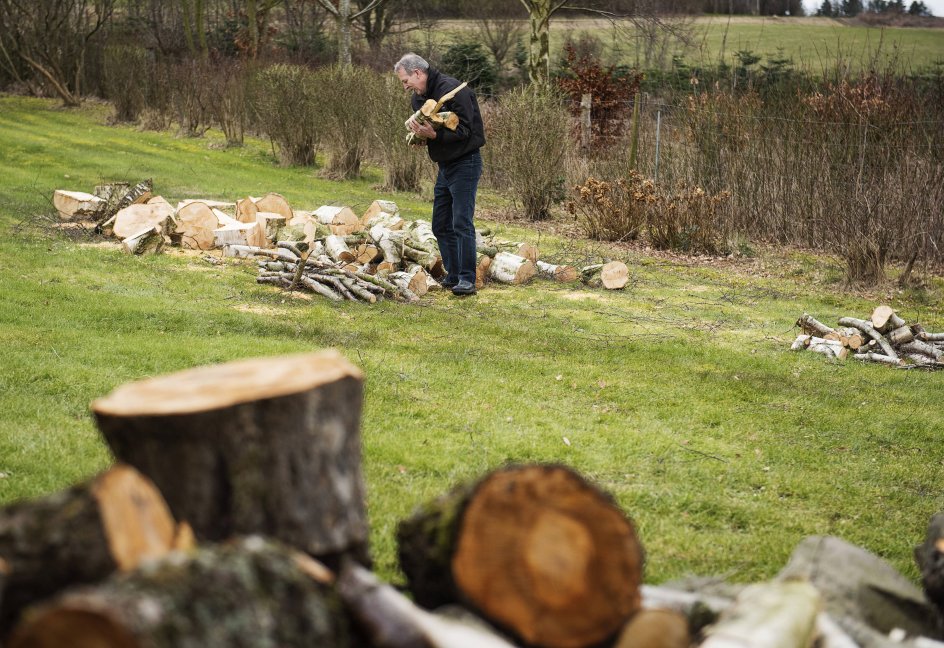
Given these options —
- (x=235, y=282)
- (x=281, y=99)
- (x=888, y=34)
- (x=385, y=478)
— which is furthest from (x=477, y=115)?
(x=888, y=34)

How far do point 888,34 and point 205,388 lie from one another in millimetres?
44217

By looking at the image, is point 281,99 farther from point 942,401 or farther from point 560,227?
point 942,401

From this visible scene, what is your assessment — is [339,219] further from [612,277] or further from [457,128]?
[612,277]

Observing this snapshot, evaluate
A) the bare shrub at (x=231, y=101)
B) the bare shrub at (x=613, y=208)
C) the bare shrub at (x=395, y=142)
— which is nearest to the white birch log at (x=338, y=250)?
the bare shrub at (x=613, y=208)

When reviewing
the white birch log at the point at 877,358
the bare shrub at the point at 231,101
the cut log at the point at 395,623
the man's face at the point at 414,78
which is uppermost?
the man's face at the point at 414,78

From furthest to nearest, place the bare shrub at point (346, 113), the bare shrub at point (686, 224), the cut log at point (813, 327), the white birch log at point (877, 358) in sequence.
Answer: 1. the bare shrub at point (346, 113)
2. the bare shrub at point (686, 224)
3. the cut log at point (813, 327)
4. the white birch log at point (877, 358)

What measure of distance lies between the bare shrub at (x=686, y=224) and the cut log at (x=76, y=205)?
6.55 m

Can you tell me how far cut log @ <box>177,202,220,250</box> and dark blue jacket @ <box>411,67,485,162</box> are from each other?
2838mm

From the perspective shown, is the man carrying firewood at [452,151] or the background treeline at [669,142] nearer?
the man carrying firewood at [452,151]

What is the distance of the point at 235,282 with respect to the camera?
8258 mm

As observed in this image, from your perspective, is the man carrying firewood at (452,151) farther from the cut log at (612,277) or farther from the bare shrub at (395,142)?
the bare shrub at (395,142)

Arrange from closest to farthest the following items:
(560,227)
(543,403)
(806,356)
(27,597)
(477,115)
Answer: (27,597) → (543,403) → (806,356) → (477,115) → (560,227)

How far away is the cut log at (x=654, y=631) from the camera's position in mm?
2107

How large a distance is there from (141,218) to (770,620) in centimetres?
880
